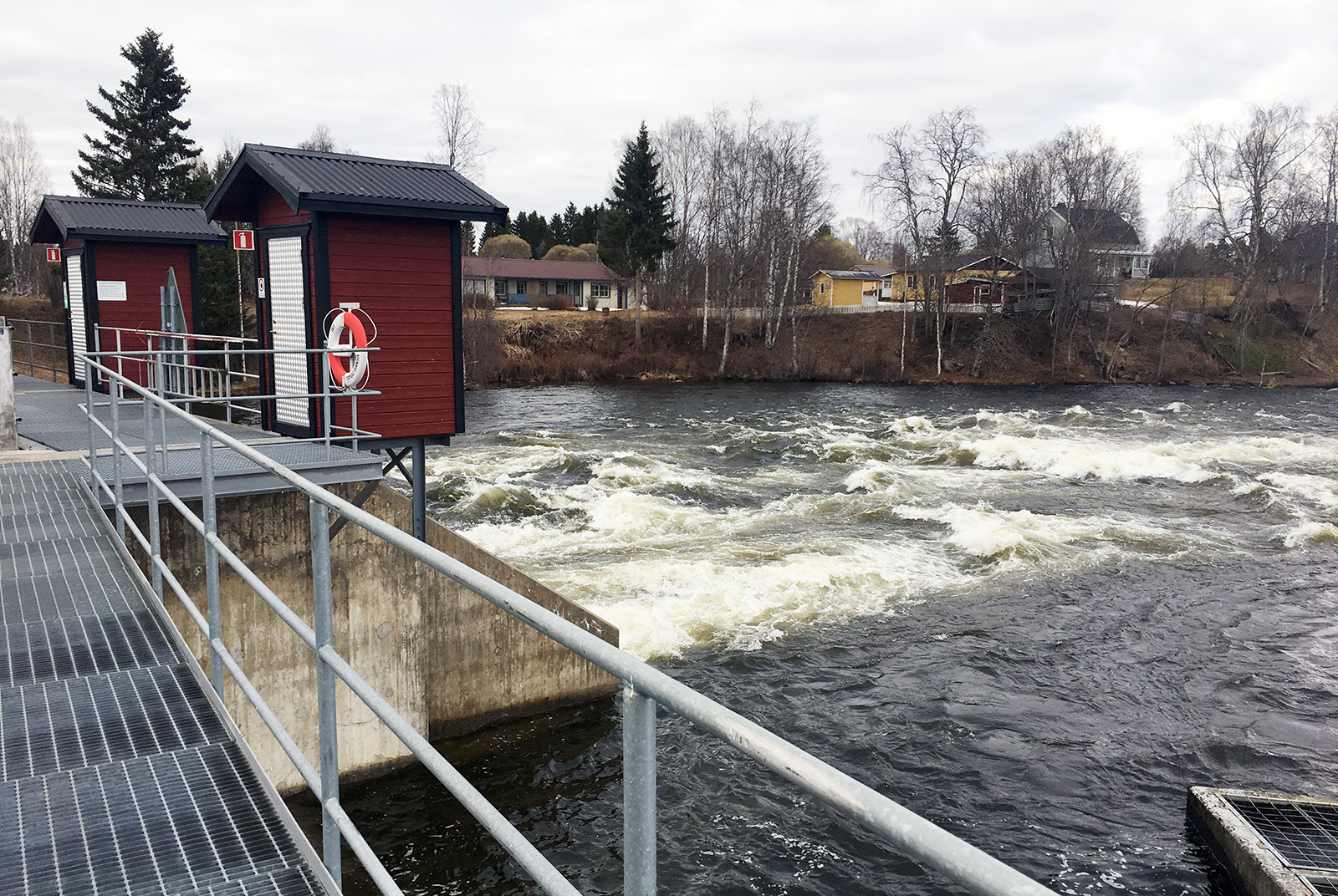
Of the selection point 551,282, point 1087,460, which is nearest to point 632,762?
point 1087,460

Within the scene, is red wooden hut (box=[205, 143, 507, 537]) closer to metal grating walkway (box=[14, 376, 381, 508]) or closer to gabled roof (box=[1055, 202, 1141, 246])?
metal grating walkway (box=[14, 376, 381, 508])

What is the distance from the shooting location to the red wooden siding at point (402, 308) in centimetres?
1231

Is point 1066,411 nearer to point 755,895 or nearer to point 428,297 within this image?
point 428,297

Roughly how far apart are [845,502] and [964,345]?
118ft

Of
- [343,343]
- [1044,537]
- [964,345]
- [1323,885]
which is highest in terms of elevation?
[343,343]

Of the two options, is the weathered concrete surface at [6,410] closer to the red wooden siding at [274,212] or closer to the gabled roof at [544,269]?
the red wooden siding at [274,212]

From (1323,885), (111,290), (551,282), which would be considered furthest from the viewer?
(551,282)

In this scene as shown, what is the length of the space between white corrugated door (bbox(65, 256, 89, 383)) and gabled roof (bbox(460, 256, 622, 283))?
173ft

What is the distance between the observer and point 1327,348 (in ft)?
178

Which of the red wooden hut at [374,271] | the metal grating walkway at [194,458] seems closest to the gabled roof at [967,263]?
the red wooden hut at [374,271]

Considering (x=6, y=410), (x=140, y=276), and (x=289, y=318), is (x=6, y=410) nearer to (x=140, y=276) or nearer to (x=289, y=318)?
(x=289, y=318)

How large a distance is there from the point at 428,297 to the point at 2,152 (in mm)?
80395

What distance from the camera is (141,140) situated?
4553 cm

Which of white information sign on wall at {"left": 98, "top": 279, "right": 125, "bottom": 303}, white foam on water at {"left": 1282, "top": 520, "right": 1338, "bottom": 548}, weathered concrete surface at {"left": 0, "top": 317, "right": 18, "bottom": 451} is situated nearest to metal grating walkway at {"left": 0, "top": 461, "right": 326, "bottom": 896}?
weathered concrete surface at {"left": 0, "top": 317, "right": 18, "bottom": 451}
